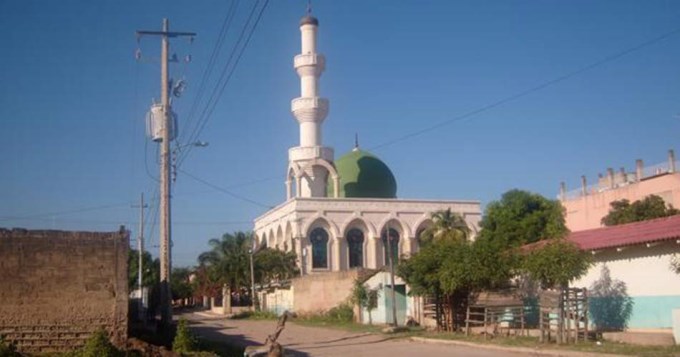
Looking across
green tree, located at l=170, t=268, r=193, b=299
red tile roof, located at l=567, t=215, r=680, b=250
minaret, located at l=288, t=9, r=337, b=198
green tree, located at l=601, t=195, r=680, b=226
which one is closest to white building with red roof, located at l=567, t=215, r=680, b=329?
red tile roof, located at l=567, t=215, r=680, b=250

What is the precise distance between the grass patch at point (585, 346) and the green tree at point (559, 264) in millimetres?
1927

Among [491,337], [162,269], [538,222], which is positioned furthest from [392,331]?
[538,222]

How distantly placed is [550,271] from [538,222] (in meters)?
21.2

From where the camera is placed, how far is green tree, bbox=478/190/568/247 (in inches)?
1689

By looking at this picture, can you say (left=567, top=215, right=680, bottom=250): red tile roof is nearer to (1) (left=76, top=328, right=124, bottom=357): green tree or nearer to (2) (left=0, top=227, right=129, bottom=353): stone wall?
(2) (left=0, top=227, right=129, bottom=353): stone wall

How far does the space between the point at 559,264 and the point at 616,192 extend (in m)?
39.1

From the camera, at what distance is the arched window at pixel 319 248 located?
215ft

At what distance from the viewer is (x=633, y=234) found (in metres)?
24.6

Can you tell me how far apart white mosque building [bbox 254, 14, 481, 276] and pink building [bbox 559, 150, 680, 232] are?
8.85 metres

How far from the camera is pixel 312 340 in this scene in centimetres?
2934

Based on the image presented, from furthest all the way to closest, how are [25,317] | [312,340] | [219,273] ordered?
[219,273] → [312,340] → [25,317]

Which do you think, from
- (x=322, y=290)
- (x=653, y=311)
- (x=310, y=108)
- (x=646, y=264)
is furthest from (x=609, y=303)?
(x=310, y=108)

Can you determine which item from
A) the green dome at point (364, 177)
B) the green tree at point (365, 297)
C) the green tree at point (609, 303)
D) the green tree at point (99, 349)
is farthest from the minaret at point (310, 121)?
the green tree at point (99, 349)

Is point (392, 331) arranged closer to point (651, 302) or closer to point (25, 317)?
point (651, 302)
